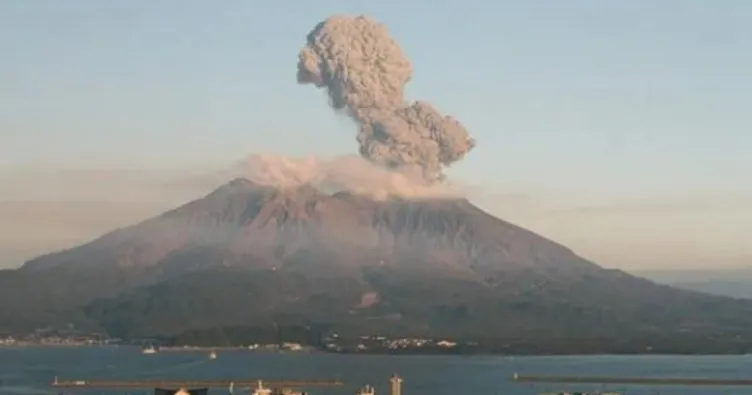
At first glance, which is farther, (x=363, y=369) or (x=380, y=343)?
(x=380, y=343)

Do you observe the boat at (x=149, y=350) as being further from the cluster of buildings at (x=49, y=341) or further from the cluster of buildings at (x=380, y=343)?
the cluster of buildings at (x=380, y=343)

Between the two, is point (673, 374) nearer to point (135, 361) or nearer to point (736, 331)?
point (135, 361)

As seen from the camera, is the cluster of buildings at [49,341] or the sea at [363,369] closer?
the sea at [363,369]

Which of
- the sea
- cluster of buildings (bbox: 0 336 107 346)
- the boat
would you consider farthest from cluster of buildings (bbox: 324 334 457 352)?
cluster of buildings (bbox: 0 336 107 346)

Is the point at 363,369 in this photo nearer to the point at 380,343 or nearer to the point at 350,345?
the point at 350,345

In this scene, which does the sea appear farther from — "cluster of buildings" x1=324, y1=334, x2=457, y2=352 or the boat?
"cluster of buildings" x1=324, y1=334, x2=457, y2=352

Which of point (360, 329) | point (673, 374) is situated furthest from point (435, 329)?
point (673, 374)

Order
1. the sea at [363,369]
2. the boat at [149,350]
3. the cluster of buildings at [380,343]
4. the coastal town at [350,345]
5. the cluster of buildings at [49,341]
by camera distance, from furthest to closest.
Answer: the cluster of buildings at [49,341] → the coastal town at [350,345] → the cluster of buildings at [380,343] → the boat at [149,350] → the sea at [363,369]

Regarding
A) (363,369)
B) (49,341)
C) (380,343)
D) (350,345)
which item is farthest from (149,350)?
(363,369)

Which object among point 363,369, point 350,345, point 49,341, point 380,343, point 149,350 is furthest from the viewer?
point 49,341

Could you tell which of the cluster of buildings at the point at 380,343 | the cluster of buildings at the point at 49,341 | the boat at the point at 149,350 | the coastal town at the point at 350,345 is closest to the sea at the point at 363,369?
the boat at the point at 149,350
